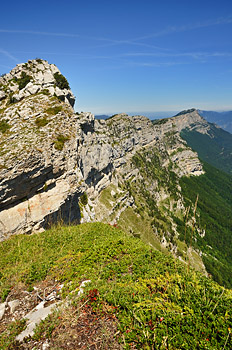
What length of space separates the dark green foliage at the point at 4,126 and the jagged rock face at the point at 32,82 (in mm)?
10782

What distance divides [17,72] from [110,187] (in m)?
104

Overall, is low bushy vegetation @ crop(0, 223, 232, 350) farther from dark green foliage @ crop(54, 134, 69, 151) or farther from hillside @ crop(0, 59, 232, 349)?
dark green foliage @ crop(54, 134, 69, 151)

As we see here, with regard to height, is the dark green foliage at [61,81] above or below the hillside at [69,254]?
above

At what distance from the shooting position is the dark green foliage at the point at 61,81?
55203 mm

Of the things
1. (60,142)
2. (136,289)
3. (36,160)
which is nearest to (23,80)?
(60,142)

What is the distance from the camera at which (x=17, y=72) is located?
52469mm

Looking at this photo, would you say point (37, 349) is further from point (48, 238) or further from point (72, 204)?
point (72, 204)

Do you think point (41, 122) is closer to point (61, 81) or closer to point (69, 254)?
point (61, 81)

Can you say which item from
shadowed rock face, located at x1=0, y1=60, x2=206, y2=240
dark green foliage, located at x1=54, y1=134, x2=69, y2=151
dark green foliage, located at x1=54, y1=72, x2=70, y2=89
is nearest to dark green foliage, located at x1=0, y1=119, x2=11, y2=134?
shadowed rock face, located at x1=0, y1=60, x2=206, y2=240

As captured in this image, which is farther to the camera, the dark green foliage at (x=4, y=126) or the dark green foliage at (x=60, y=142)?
the dark green foliage at (x=60, y=142)

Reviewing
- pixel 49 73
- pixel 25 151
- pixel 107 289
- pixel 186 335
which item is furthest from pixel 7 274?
pixel 49 73

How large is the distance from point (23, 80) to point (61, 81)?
451 inches

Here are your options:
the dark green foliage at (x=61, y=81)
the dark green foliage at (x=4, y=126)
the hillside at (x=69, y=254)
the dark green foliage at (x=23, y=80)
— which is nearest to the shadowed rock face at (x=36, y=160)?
the hillside at (x=69, y=254)

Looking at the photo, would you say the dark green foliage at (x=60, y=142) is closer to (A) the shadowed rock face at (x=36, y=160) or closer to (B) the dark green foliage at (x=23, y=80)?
(A) the shadowed rock face at (x=36, y=160)
